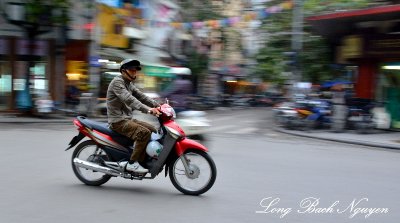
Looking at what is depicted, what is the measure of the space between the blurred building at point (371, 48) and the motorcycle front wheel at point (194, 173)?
10.8 m

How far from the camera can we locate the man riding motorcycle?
20.2ft

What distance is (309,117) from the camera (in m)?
16.6

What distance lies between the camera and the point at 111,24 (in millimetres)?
24938

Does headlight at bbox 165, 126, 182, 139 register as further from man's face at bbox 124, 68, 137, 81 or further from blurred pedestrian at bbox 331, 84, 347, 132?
blurred pedestrian at bbox 331, 84, 347, 132

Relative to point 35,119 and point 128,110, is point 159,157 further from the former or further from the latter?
point 35,119

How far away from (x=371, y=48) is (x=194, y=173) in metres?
12.7

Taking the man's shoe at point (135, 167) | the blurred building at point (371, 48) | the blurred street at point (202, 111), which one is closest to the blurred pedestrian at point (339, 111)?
the blurred street at point (202, 111)

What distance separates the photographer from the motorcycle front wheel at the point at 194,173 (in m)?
6.19

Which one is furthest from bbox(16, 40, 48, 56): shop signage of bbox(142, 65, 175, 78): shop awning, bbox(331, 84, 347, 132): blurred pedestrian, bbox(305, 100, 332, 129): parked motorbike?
bbox(331, 84, 347, 132): blurred pedestrian

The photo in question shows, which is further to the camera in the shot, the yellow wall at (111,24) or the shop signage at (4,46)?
the yellow wall at (111,24)

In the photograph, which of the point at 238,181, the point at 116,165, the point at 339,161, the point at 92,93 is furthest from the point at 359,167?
the point at 92,93

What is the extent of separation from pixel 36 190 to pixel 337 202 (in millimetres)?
3786

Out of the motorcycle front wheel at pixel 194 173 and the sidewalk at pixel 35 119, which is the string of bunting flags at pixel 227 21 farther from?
the motorcycle front wheel at pixel 194 173

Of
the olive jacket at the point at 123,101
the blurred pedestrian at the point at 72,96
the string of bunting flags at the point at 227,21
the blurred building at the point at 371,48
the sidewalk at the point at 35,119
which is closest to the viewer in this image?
the olive jacket at the point at 123,101
